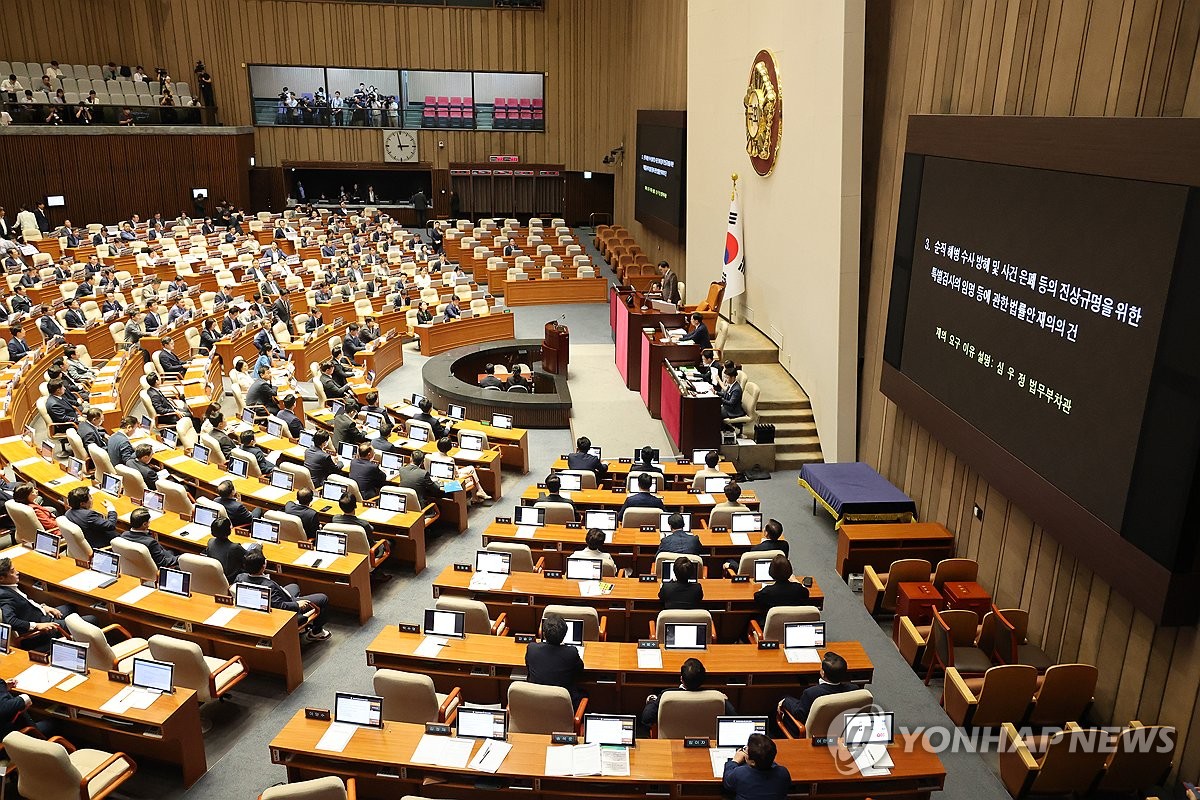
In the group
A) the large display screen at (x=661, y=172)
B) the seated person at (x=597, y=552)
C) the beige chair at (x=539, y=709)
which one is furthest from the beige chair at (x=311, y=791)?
the large display screen at (x=661, y=172)

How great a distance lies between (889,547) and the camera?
9297mm

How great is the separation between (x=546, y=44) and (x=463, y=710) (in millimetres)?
30525

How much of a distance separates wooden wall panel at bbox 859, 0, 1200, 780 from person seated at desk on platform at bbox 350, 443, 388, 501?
6084mm

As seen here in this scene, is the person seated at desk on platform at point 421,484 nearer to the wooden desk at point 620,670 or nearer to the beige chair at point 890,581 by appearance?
the wooden desk at point 620,670

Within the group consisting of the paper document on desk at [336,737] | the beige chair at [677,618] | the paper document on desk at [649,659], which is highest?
the beige chair at [677,618]

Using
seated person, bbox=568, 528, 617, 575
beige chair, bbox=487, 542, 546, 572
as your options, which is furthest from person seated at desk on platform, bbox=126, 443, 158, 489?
seated person, bbox=568, 528, 617, 575

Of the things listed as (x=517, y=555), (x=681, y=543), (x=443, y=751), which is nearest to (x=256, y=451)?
(x=517, y=555)

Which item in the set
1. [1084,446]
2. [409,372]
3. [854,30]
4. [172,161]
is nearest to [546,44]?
[172,161]

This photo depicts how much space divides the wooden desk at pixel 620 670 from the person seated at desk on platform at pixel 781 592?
0.64 meters

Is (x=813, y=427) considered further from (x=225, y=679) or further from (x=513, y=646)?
(x=225, y=679)

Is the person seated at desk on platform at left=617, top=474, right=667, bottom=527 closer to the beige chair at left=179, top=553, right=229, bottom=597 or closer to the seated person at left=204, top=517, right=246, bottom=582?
the seated person at left=204, top=517, right=246, bottom=582

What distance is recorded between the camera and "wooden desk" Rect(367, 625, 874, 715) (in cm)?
655

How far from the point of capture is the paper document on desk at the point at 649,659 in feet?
21.4

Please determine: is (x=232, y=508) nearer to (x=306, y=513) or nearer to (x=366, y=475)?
(x=306, y=513)
